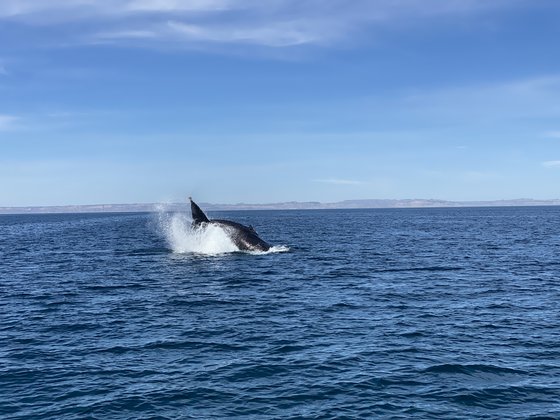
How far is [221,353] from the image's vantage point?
24.9 metres

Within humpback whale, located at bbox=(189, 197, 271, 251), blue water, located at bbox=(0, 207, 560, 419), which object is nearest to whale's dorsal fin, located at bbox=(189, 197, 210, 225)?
humpback whale, located at bbox=(189, 197, 271, 251)

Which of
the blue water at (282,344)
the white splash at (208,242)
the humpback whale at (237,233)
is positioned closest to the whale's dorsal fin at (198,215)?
the humpback whale at (237,233)

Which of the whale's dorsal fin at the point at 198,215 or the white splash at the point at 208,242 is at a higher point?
the whale's dorsal fin at the point at 198,215

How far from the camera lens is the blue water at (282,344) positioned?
1911 cm

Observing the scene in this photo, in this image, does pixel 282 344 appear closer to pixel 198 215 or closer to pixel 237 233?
pixel 198 215

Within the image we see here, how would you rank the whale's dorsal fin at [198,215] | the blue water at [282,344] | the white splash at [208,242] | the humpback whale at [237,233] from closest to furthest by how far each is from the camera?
the blue water at [282,344] < the whale's dorsal fin at [198,215] < the humpback whale at [237,233] < the white splash at [208,242]

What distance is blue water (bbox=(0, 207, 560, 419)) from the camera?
62.7 feet

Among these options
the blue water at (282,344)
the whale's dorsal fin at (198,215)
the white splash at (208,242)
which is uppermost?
the whale's dorsal fin at (198,215)

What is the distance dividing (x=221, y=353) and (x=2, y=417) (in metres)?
9.62

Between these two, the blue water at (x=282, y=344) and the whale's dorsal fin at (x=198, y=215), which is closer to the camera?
the blue water at (x=282, y=344)

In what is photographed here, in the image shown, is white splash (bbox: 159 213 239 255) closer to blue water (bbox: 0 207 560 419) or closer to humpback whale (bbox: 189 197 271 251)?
humpback whale (bbox: 189 197 271 251)

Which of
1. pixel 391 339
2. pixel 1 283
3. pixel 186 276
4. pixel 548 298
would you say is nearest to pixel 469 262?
pixel 548 298

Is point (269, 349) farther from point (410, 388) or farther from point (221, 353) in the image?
point (410, 388)

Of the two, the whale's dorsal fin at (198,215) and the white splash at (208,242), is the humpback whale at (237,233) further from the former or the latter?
the white splash at (208,242)
